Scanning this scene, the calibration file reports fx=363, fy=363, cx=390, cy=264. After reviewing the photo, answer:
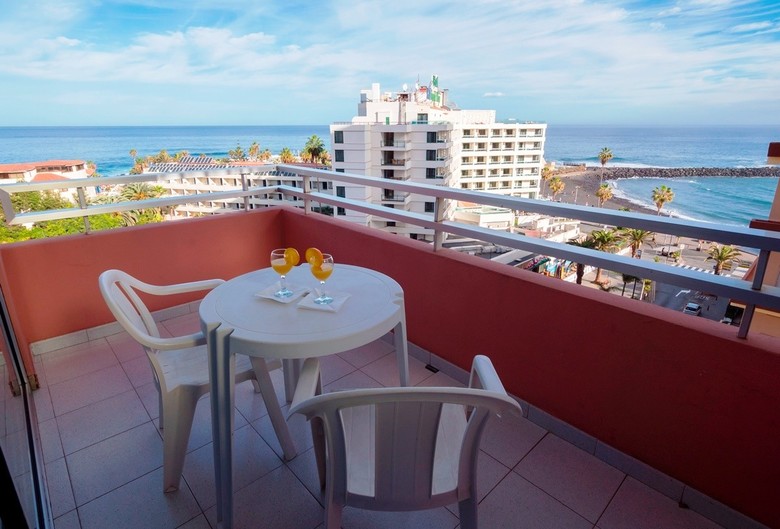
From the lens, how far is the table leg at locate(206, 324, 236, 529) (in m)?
1.22

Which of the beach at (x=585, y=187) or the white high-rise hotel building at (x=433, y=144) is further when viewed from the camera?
the beach at (x=585, y=187)

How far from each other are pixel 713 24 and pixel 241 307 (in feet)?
129

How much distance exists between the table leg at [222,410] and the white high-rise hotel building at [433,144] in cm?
1869

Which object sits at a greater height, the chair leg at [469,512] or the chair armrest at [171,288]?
the chair armrest at [171,288]

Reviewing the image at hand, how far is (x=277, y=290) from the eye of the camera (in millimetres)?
1545

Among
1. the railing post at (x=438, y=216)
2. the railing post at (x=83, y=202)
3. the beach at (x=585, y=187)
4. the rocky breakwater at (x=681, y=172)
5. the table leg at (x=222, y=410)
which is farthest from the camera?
the rocky breakwater at (x=681, y=172)

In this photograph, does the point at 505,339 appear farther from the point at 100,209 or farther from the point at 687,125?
the point at 687,125

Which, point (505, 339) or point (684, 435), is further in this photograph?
point (505, 339)

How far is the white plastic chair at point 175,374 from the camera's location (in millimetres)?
1358

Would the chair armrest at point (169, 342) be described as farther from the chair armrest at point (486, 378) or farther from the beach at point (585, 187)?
the beach at point (585, 187)

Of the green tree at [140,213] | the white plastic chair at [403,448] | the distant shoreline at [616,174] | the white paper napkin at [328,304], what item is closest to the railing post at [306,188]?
the white paper napkin at [328,304]

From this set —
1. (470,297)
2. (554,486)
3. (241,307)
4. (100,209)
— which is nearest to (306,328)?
(241,307)

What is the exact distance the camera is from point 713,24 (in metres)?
26.6

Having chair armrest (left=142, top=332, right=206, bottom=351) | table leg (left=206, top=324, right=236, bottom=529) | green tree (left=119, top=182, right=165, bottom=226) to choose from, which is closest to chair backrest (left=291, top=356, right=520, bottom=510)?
table leg (left=206, top=324, right=236, bottom=529)
